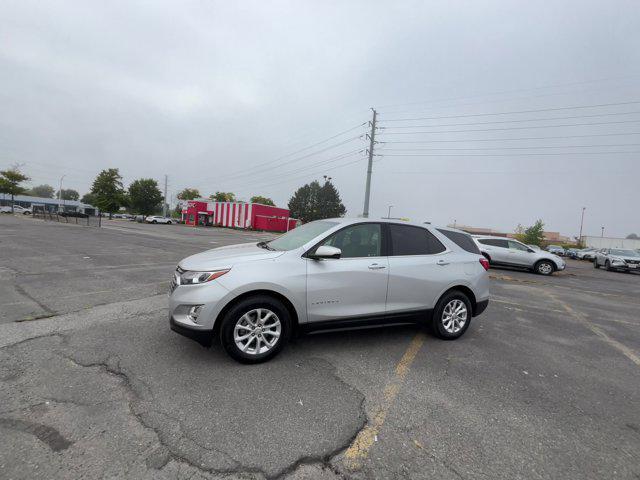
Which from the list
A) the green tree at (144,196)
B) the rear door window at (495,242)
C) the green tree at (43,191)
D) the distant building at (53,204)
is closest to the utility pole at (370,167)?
the rear door window at (495,242)

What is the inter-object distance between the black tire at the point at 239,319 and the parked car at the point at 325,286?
1cm

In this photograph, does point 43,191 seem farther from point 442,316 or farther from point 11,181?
point 442,316

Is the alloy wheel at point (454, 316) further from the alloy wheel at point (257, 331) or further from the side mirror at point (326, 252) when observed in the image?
the alloy wheel at point (257, 331)

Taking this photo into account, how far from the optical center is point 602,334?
554 centimetres

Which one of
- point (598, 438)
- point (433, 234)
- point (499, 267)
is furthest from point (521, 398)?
point (499, 267)

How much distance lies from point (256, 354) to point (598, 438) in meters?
3.09

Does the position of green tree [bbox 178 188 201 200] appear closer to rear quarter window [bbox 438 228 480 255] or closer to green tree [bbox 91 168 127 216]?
green tree [bbox 91 168 127 216]

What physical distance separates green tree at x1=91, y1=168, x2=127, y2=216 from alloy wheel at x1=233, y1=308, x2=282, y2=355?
6690 centimetres

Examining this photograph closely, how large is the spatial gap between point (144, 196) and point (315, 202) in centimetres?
3837

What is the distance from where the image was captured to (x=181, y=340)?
4.00 metres

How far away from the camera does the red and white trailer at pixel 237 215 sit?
55375 mm

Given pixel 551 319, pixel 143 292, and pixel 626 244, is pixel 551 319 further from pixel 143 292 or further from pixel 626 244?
pixel 626 244

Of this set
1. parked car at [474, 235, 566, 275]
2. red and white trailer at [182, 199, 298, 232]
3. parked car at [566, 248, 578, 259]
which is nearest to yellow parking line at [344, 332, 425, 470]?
parked car at [474, 235, 566, 275]

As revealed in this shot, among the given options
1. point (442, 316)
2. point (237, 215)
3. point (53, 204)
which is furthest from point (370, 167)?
point (53, 204)
